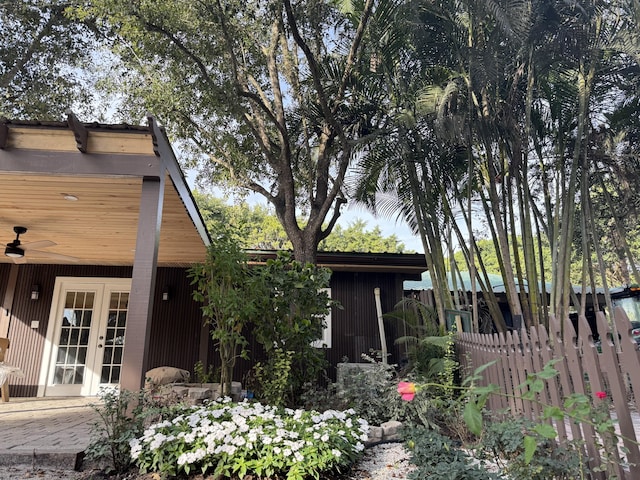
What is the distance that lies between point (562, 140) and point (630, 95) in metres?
1.38

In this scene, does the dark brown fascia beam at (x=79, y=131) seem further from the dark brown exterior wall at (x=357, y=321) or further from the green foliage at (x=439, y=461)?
the dark brown exterior wall at (x=357, y=321)

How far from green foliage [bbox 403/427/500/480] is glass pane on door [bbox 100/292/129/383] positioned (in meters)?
5.68

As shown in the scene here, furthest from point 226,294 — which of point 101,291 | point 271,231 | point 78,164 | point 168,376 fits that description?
point 271,231

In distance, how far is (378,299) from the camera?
24.1 ft

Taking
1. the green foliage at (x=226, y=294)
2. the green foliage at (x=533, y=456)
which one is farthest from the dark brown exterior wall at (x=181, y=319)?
the green foliage at (x=533, y=456)

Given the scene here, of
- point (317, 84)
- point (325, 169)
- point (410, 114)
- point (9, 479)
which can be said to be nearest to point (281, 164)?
point (325, 169)

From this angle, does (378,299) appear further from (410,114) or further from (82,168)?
(82,168)

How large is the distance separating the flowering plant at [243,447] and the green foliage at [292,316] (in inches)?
53.1

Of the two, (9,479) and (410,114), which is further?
(410,114)

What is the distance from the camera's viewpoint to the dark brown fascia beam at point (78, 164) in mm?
3365

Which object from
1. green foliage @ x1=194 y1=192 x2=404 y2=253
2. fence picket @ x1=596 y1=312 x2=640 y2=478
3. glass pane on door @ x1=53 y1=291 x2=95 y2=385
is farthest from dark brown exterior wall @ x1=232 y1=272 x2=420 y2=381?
green foliage @ x1=194 y1=192 x2=404 y2=253

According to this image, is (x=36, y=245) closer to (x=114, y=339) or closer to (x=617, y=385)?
(x=114, y=339)

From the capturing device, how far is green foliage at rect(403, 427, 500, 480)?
2.19m

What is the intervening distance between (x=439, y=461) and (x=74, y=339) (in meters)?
6.71
